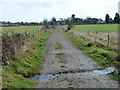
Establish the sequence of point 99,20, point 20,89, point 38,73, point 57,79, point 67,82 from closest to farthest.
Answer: point 20,89 → point 67,82 → point 57,79 → point 38,73 → point 99,20

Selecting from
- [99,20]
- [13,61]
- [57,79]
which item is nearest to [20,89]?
[57,79]

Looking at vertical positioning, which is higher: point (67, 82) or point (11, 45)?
point (11, 45)

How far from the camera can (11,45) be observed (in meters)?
7.49

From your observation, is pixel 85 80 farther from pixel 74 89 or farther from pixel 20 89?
pixel 20 89

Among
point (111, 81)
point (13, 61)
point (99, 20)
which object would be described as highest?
point (99, 20)

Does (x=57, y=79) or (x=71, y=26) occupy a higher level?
(x=71, y=26)

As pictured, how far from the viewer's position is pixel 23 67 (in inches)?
273

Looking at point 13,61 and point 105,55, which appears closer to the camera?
point 13,61

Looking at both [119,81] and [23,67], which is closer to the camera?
[119,81]

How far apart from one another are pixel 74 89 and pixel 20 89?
1.81m

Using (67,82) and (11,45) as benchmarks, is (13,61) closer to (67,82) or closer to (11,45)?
(11,45)

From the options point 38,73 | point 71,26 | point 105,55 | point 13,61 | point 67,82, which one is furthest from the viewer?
point 71,26

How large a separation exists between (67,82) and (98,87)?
1.17 m

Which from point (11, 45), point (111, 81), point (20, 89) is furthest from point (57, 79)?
point (11, 45)
